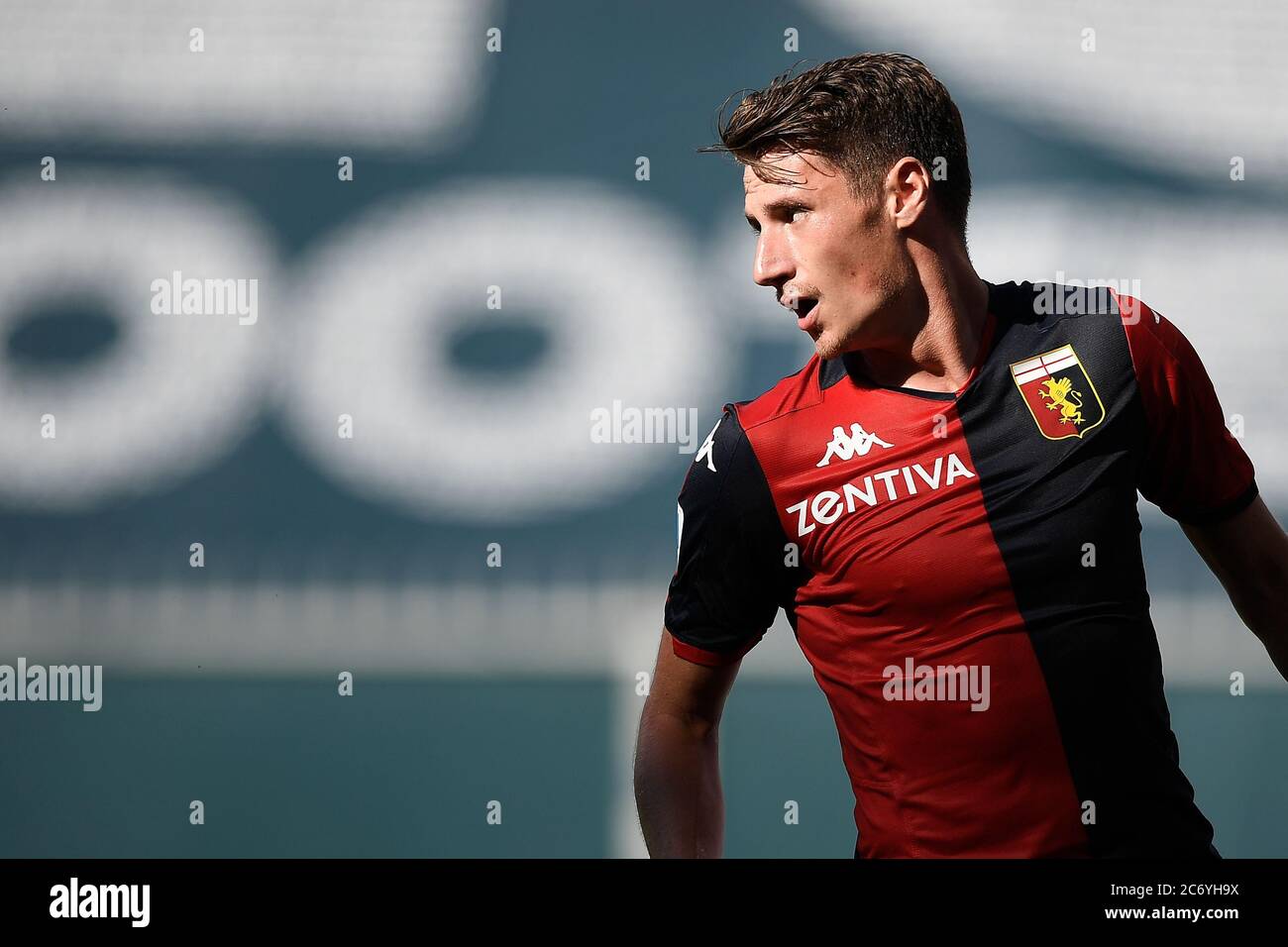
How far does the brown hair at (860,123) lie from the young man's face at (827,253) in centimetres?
2

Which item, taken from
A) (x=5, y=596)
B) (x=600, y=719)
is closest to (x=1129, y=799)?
(x=600, y=719)

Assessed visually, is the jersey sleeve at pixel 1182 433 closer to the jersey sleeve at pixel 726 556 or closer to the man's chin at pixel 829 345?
the man's chin at pixel 829 345

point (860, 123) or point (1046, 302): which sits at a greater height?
point (860, 123)

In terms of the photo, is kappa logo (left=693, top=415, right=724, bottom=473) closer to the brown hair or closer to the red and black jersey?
the red and black jersey

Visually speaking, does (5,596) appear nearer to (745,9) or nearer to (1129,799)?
(745,9)

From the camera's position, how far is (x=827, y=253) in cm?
151

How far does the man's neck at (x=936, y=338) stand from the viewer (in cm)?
156

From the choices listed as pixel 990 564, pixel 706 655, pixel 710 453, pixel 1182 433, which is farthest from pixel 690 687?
pixel 1182 433

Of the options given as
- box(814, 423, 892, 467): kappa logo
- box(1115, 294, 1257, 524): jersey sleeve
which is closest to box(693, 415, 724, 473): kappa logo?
box(814, 423, 892, 467): kappa logo

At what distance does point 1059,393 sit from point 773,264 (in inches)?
17.0

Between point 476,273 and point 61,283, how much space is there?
3.64 feet

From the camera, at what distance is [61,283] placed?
291 cm

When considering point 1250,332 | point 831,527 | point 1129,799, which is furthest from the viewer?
point 1250,332

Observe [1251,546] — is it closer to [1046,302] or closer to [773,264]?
[1046,302]
